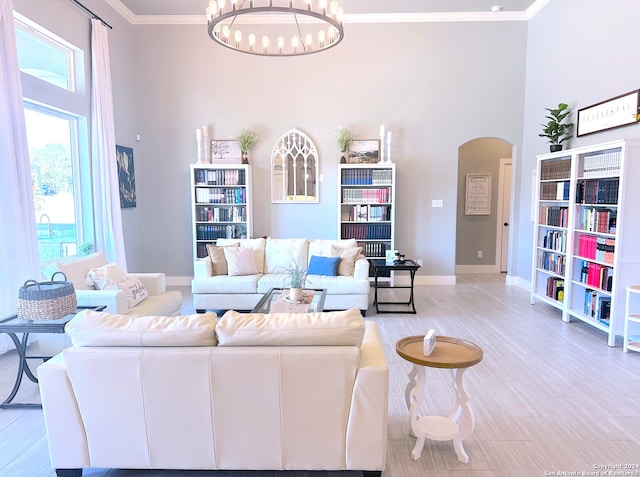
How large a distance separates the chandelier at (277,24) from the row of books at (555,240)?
11.6ft

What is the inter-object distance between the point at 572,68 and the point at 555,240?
2.23m

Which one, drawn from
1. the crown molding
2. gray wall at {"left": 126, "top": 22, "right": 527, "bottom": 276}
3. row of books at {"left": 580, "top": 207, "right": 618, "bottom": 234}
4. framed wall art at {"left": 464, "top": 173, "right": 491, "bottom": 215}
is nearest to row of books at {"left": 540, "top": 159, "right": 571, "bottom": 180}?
row of books at {"left": 580, "top": 207, "right": 618, "bottom": 234}

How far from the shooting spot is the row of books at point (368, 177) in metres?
6.35

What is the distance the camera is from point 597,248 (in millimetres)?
4148

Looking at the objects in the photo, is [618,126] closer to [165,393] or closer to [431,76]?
[431,76]

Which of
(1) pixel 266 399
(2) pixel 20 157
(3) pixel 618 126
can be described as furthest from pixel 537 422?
(2) pixel 20 157

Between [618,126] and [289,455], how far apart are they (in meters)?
4.61

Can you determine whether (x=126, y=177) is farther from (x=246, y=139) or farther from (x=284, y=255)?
(x=284, y=255)

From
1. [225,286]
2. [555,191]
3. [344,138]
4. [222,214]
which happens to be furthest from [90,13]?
[555,191]

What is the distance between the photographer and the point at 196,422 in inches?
A: 74.8

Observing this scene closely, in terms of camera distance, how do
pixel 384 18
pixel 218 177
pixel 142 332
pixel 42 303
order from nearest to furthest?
pixel 142 332, pixel 42 303, pixel 384 18, pixel 218 177

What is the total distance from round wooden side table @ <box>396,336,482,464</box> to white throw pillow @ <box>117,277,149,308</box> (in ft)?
8.63

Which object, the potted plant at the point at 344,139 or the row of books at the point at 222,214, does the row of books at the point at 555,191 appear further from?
the row of books at the point at 222,214

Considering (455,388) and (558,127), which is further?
(558,127)
